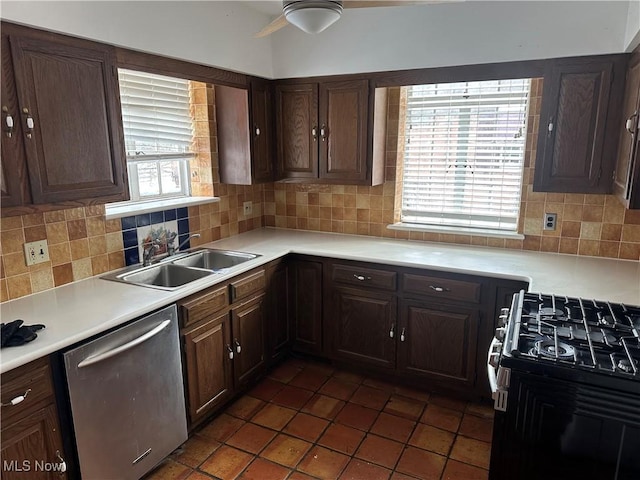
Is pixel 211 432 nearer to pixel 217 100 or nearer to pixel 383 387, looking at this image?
pixel 383 387

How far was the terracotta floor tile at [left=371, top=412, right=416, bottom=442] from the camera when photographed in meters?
2.41

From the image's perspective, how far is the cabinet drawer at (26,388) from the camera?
1.47 meters

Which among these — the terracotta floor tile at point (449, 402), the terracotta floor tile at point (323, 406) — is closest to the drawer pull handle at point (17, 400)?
the terracotta floor tile at point (323, 406)

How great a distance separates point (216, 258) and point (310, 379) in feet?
3.45

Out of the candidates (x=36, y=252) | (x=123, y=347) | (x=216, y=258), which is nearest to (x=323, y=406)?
(x=216, y=258)

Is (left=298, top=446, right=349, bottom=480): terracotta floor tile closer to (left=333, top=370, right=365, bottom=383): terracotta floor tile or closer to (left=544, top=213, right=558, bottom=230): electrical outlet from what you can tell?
(left=333, top=370, right=365, bottom=383): terracotta floor tile

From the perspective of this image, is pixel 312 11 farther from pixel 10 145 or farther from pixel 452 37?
pixel 452 37

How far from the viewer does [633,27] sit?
6.79 feet

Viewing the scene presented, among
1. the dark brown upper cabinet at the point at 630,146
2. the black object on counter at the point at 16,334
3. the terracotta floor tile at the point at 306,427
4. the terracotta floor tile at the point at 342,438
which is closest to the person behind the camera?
the black object on counter at the point at 16,334

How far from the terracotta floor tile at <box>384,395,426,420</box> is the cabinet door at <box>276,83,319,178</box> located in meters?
1.63

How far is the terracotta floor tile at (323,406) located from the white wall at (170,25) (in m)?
2.17

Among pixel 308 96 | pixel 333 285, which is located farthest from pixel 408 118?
pixel 333 285

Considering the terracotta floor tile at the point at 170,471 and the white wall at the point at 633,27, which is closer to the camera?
the white wall at the point at 633,27

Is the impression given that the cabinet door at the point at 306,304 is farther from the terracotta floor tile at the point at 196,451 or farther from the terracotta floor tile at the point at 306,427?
the terracotta floor tile at the point at 196,451
